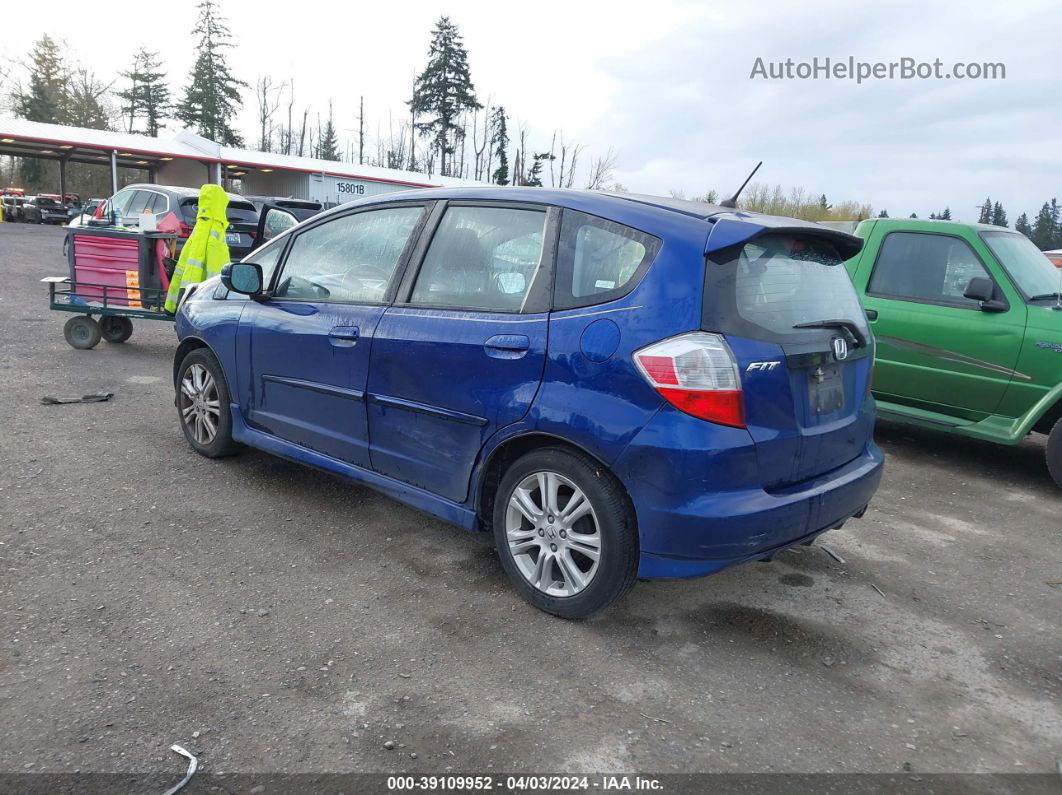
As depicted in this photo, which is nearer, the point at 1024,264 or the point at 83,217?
the point at 1024,264

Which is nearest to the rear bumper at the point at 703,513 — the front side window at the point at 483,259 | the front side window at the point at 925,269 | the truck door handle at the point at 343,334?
the front side window at the point at 483,259

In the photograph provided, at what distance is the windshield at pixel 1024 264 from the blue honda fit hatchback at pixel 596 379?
9.75 feet

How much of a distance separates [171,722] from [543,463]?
62.8 inches

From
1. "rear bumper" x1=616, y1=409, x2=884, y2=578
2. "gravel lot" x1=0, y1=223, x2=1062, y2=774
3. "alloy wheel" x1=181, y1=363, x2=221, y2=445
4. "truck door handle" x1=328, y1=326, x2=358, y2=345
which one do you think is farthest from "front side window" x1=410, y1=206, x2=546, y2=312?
"alloy wheel" x1=181, y1=363, x2=221, y2=445

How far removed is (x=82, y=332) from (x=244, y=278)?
17.2ft

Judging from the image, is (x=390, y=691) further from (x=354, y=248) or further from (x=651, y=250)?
(x=354, y=248)

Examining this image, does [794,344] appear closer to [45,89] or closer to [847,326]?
[847,326]

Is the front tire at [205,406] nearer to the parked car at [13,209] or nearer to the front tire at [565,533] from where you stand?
the front tire at [565,533]

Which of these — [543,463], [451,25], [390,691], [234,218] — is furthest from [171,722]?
[451,25]

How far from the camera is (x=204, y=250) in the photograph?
843cm

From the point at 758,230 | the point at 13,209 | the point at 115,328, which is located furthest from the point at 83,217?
the point at 13,209

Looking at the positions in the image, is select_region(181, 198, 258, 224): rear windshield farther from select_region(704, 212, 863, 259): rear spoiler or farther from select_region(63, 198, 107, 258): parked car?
select_region(704, 212, 863, 259): rear spoiler

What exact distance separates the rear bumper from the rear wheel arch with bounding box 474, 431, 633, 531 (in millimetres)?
139

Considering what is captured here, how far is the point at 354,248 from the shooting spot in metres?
4.37
